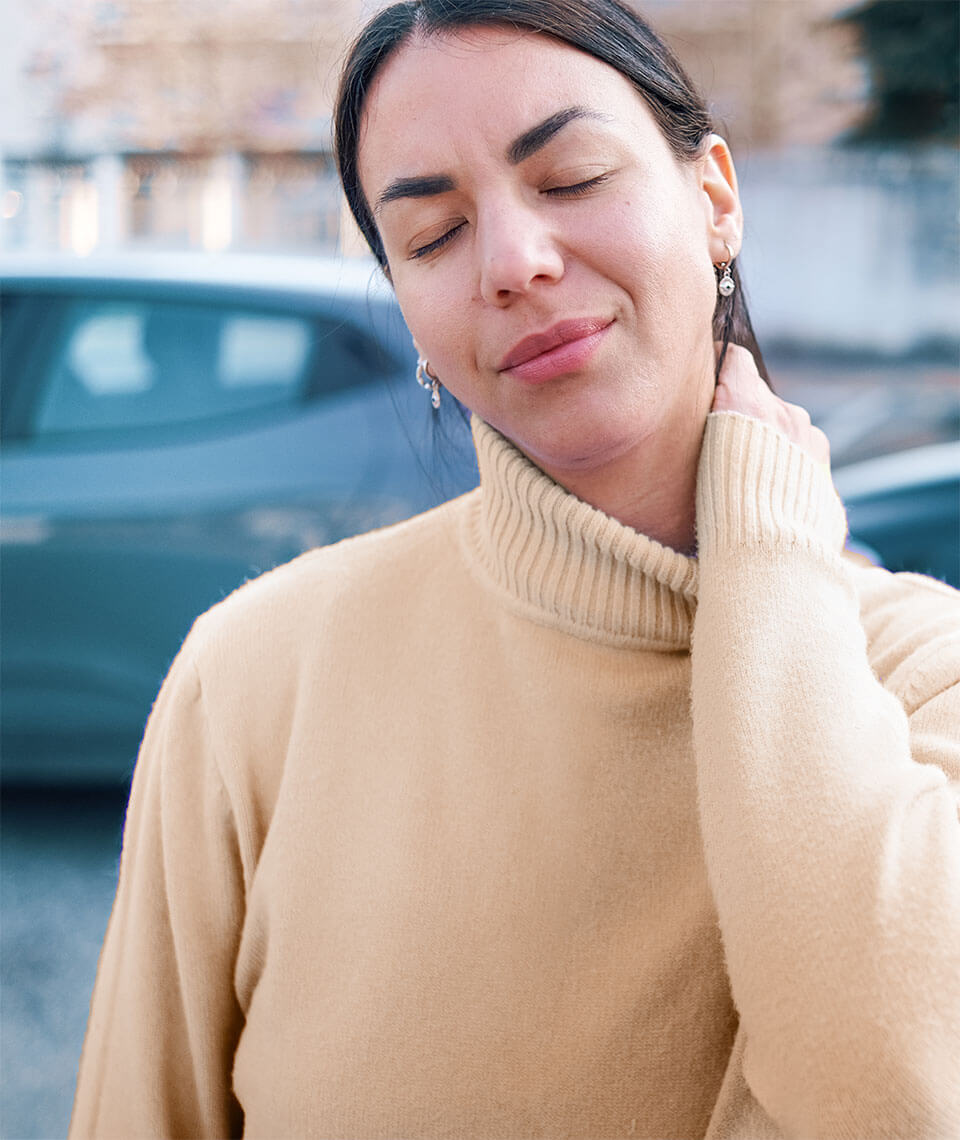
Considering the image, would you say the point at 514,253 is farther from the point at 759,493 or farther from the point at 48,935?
the point at 48,935

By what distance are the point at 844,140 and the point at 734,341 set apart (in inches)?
144

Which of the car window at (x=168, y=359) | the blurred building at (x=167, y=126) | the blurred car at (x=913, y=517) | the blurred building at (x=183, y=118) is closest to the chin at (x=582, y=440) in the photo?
the blurred building at (x=183, y=118)

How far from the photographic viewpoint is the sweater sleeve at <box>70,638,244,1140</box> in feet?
3.50

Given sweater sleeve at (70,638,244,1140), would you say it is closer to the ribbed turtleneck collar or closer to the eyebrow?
the ribbed turtleneck collar

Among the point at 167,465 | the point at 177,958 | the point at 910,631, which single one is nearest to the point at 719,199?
the point at 910,631

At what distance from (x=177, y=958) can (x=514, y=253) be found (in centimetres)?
73

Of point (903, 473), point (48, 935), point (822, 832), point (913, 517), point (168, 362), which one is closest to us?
point (822, 832)

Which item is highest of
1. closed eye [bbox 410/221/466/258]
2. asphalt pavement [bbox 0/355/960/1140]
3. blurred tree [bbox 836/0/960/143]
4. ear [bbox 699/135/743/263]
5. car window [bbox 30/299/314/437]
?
blurred tree [bbox 836/0/960/143]

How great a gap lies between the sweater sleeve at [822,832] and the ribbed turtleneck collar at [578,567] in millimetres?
81

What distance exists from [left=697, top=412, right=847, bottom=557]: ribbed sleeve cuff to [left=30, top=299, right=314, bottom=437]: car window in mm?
1334

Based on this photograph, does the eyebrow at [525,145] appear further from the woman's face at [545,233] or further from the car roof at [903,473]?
the car roof at [903,473]

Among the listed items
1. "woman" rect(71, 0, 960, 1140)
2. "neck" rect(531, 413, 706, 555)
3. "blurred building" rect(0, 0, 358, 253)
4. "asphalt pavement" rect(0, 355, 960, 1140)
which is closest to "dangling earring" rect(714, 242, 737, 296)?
"woman" rect(71, 0, 960, 1140)

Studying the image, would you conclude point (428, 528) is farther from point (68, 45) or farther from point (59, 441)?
point (68, 45)

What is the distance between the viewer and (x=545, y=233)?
0.91 m
